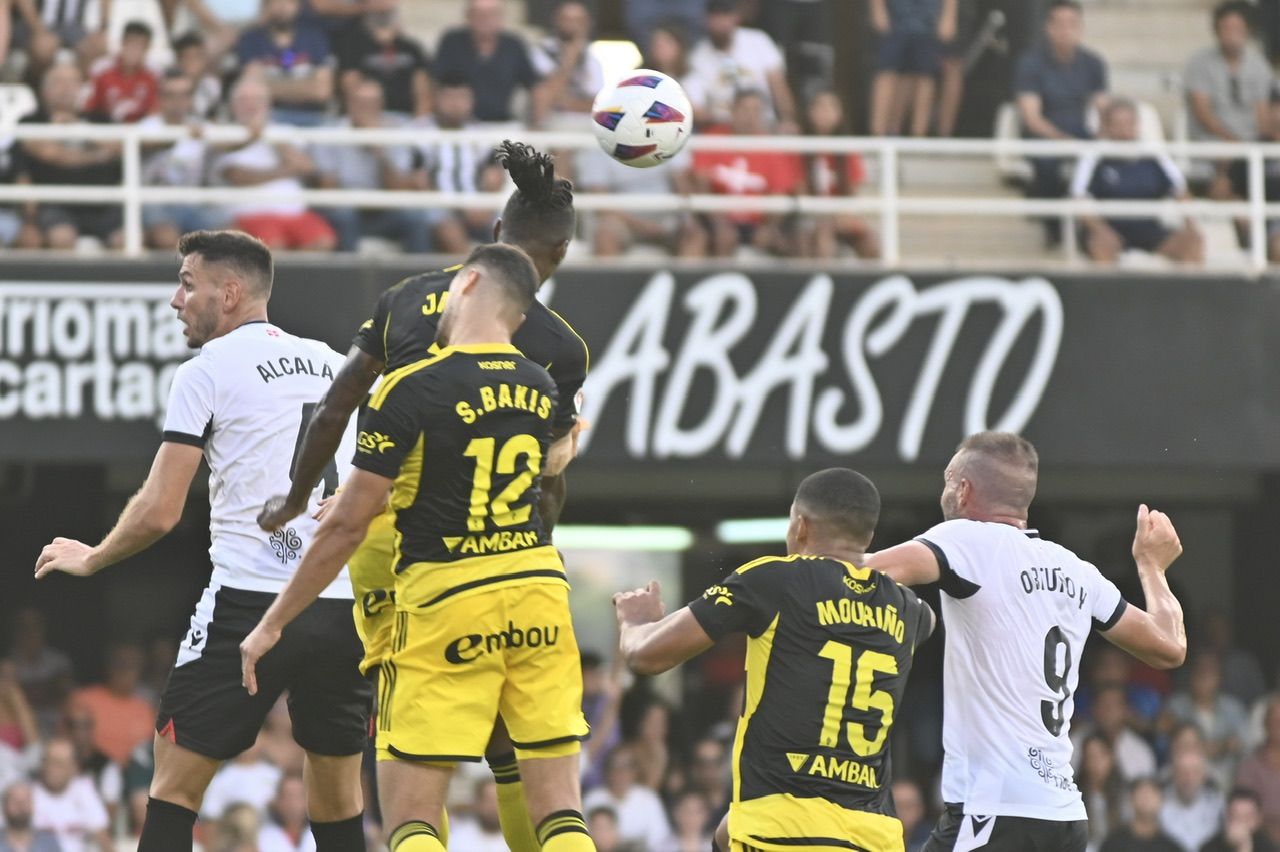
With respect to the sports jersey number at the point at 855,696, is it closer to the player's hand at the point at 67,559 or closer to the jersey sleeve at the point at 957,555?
the jersey sleeve at the point at 957,555

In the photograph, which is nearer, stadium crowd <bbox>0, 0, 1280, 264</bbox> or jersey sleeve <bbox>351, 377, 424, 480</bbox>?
jersey sleeve <bbox>351, 377, 424, 480</bbox>

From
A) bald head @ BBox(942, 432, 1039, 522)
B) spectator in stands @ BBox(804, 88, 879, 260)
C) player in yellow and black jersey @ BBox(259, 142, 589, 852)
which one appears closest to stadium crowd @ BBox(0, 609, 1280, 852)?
spectator in stands @ BBox(804, 88, 879, 260)

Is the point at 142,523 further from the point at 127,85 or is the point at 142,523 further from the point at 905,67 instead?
the point at 905,67

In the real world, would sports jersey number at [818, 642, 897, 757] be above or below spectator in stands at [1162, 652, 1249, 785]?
above

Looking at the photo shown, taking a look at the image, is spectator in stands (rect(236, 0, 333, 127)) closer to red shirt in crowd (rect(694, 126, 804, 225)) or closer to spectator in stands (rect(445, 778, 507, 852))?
red shirt in crowd (rect(694, 126, 804, 225))

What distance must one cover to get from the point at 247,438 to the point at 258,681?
81cm

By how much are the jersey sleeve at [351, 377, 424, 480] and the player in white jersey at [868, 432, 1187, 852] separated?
1.70m

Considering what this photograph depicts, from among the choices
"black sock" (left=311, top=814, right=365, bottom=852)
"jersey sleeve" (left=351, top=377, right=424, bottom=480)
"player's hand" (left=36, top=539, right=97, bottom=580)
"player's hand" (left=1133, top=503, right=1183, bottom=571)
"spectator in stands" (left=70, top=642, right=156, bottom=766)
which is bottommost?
"spectator in stands" (left=70, top=642, right=156, bottom=766)

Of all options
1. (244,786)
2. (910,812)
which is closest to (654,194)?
(910,812)

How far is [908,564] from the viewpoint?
669cm

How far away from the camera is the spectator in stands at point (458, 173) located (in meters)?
14.0

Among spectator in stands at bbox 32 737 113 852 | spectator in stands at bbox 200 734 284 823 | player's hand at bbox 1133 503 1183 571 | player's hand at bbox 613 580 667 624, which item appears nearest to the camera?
player's hand at bbox 613 580 667 624

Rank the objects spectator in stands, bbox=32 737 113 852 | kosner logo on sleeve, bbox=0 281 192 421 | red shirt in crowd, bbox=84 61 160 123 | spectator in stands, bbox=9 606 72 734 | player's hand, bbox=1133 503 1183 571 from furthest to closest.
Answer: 1. spectator in stands, bbox=9 606 72 734
2. red shirt in crowd, bbox=84 61 160 123
3. spectator in stands, bbox=32 737 113 852
4. kosner logo on sleeve, bbox=0 281 192 421
5. player's hand, bbox=1133 503 1183 571

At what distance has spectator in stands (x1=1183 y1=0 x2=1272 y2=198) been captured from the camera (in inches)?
631
